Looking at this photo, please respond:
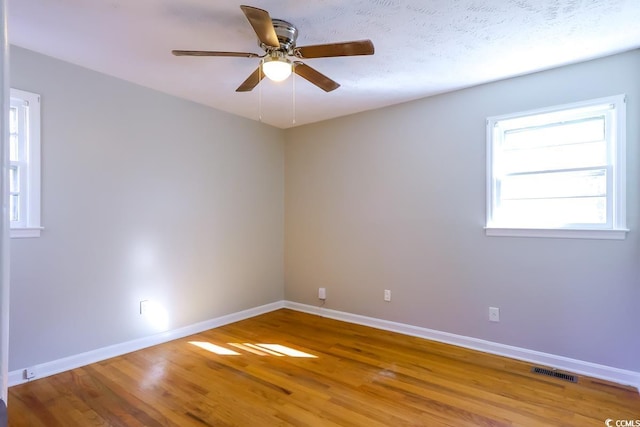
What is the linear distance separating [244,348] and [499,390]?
212 cm

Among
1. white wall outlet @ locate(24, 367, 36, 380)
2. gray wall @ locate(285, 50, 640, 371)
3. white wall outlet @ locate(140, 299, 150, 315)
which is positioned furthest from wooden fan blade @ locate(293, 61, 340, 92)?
white wall outlet @ locate(24, 367, 36, 380)

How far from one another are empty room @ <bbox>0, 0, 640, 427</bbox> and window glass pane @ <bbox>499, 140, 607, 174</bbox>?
0.05 feet

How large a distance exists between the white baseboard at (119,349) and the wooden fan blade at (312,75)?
2.75 m

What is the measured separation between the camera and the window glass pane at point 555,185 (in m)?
2.70

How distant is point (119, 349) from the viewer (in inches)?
120

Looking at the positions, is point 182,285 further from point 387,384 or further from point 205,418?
point 387,384

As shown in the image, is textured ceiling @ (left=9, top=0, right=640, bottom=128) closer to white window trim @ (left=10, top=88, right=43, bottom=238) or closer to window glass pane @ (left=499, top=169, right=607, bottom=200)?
white window trim @ (left=10, top=88, right=43, bottom=238)

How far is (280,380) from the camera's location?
8.46 ft

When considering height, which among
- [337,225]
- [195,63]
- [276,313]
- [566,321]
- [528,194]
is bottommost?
[276,313]

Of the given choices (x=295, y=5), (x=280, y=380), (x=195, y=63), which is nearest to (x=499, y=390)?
(x=280, y=380)

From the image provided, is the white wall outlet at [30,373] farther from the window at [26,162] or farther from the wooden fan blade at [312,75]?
the wooden fan blade at [312,75]

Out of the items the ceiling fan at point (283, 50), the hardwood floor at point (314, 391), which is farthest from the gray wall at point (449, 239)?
the ceiling fan at point (283, 50)

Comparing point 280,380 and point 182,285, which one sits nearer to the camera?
point 280,380

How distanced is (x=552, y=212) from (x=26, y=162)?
13.7ft
